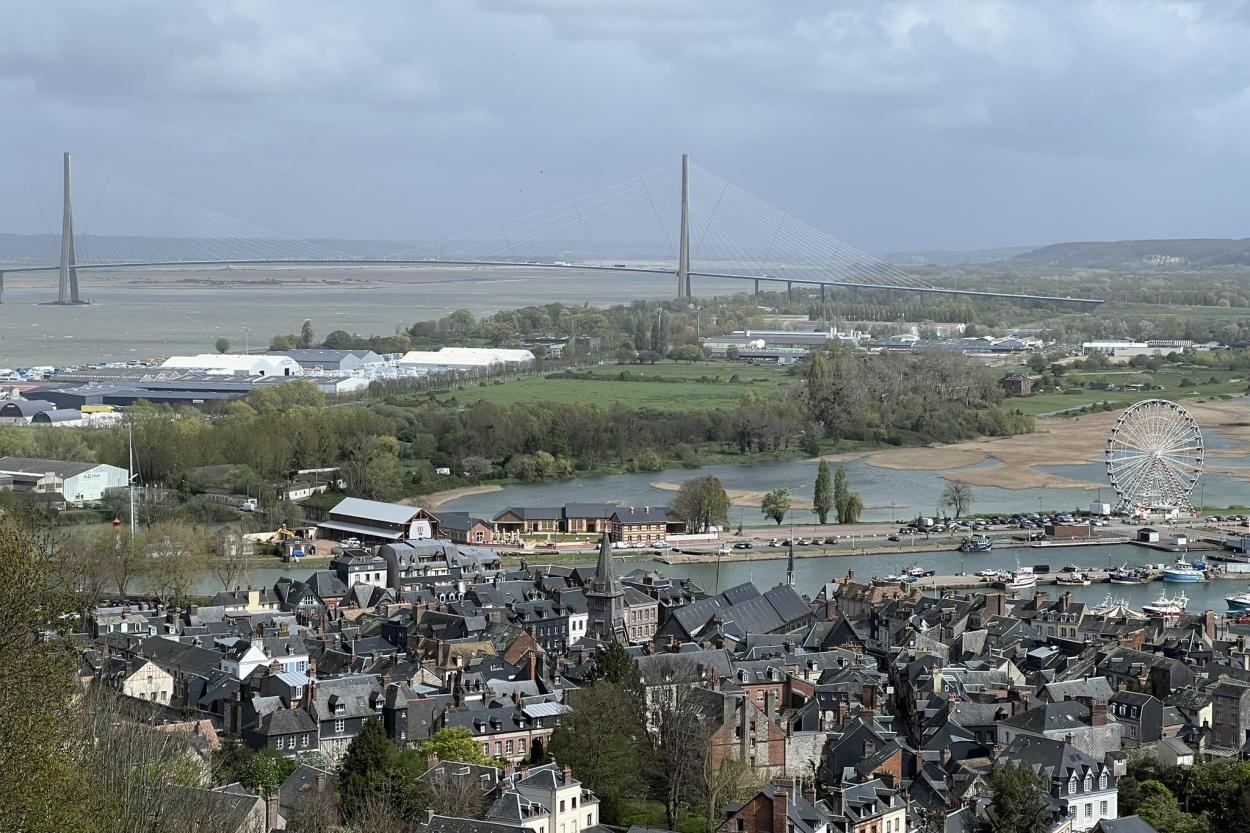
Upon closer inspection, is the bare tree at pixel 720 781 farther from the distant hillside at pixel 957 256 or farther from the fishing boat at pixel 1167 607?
the distant hillside at pixel 957 256

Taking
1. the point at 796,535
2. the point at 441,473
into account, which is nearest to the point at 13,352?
the point at 441,473

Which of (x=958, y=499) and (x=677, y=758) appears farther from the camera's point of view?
(x=958, y=499)

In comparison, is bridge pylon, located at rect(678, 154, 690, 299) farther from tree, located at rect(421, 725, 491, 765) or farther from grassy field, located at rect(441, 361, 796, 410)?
tree, located at rect(421, 725, 491, 765)

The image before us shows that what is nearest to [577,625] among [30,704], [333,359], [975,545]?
[975,545]

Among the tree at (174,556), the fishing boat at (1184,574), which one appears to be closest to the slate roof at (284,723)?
the tree at (174,556)

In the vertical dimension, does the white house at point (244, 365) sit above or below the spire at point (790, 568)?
above

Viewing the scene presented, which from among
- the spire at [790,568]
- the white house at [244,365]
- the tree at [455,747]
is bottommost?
the spire at [790,568]

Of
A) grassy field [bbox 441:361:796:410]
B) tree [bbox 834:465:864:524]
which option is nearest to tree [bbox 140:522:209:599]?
tree [bbox 834:465:864:524]

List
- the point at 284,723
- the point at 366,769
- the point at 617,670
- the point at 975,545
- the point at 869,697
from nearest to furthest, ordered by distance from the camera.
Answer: the point at 366,769
the point at 284,723
the point at 617,670
the point at 869,697
the point at 975,545

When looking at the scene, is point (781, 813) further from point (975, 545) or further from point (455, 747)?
point (975, 545)
